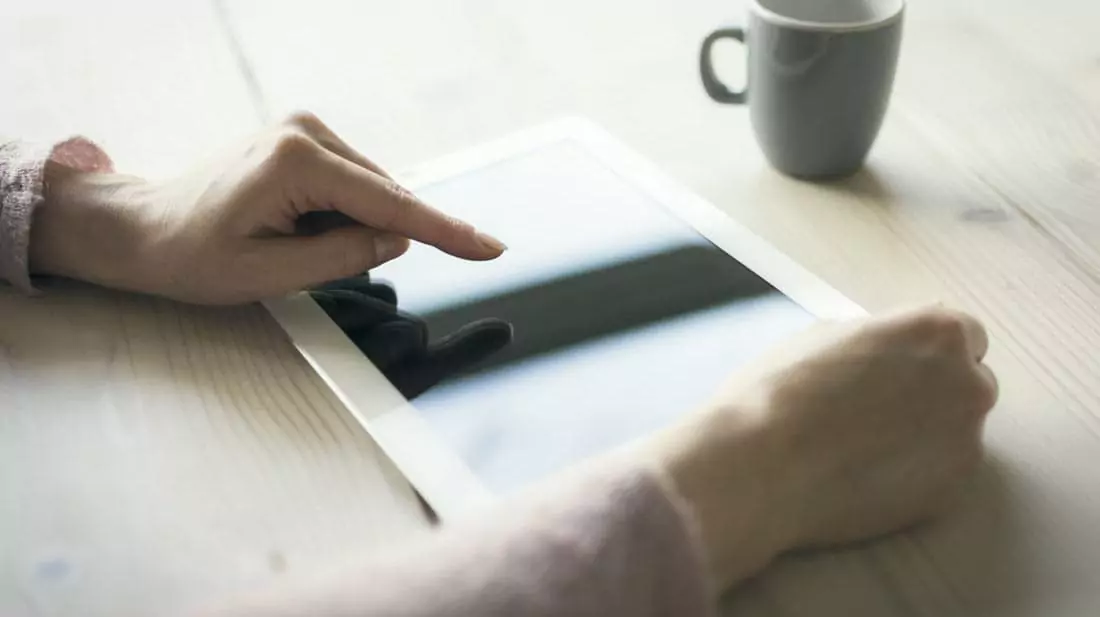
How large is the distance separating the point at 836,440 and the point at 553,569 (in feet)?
0.51

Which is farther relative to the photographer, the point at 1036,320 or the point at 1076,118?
the point at 1076,118

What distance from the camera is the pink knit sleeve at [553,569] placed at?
0.36 metres

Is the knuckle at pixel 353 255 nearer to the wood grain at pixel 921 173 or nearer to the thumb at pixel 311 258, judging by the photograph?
the thumb at pixel 311 258

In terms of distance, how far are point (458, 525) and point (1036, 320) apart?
1.06 feet

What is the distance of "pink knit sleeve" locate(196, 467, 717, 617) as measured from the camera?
0.36 metres

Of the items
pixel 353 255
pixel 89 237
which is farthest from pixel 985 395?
pixel 89 237

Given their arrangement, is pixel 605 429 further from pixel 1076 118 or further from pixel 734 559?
pixel 1076 118

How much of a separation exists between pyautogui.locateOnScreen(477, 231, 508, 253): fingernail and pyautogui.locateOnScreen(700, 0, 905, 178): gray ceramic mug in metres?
→ 0.19

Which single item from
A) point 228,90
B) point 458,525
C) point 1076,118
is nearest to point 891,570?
point 458,525

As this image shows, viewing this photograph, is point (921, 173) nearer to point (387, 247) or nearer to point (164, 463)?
point (387, 247)

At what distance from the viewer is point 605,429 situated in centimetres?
50

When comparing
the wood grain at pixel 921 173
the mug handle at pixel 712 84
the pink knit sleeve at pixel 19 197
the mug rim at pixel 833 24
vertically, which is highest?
the mug rim at pixel 833 24

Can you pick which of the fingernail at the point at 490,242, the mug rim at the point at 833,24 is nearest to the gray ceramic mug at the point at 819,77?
the mug rim at the point at 833,24

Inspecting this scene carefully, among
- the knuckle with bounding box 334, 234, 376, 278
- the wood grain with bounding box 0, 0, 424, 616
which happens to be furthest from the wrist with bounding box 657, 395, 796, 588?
the knuckle with bounding box 334, 234, 376, 278
